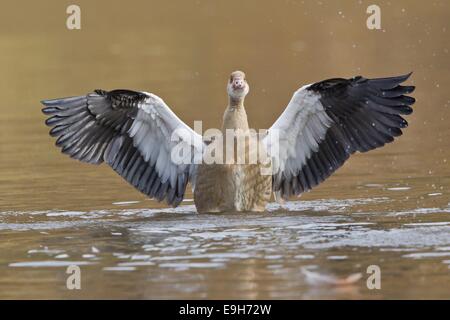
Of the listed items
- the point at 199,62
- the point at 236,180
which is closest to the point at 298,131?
the point at 236,180

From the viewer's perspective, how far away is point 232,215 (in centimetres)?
1138

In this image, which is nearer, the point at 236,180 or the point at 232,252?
the point at 232,252

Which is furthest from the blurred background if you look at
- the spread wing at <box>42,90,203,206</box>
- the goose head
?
the goose head

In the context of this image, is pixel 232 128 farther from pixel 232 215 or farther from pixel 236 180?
pixel 232 215

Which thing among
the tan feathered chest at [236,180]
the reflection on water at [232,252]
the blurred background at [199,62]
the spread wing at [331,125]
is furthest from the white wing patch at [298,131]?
the blurred background at [199,62]

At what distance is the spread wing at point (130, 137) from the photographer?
11578 mm

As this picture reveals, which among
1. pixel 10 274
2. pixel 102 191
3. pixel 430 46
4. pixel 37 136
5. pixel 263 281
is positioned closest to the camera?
pixel 263 281

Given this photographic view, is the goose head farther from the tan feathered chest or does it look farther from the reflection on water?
the reflection on water

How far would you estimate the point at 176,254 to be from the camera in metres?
9.57

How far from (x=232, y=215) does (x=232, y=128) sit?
2.68ft

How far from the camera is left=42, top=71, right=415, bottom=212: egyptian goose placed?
1141 cm
